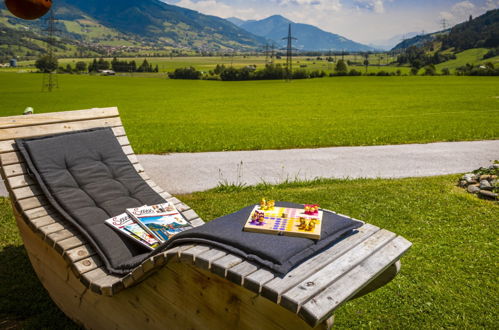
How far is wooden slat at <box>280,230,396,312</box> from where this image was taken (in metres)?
2.34

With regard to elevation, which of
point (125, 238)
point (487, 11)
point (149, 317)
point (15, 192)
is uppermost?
point (487, 11)

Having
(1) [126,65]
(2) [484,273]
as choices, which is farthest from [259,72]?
(2) [484,273]

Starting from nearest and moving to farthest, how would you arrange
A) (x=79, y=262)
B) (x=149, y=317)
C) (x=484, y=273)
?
(x=149, y=317) < (x=79, y=262) < (x=484, y=273)

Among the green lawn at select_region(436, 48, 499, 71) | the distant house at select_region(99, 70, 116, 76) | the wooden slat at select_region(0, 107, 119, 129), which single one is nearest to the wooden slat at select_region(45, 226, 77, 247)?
the wooden slat at select_region(0, 107, 119, 129)

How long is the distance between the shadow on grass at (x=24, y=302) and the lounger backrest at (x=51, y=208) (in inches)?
30.7

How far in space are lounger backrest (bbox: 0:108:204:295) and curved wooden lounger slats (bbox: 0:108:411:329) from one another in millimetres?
10

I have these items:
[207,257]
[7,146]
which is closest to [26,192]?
[7,146]

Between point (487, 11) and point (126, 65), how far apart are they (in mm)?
174984

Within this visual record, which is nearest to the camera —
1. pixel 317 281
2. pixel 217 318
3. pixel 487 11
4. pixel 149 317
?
pixel 317 281

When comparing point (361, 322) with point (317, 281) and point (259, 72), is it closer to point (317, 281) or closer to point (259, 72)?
point (317, 281)

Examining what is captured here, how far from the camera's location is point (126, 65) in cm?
8544

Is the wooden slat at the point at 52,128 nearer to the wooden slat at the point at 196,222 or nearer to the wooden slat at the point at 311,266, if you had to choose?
the wooden slat at the point at 196,222

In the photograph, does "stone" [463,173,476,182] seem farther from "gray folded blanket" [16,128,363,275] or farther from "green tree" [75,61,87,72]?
"green tree" [75,61,87,72]

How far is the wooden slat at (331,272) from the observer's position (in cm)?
234
